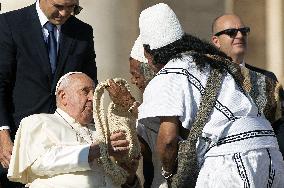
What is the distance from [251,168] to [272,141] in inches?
8.3

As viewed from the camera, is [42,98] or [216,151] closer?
[216,151]

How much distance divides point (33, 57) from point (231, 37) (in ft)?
5.69

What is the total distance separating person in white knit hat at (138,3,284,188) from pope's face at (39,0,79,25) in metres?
1.19

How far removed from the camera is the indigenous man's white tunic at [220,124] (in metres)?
5.36

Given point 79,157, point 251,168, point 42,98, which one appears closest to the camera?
point 251,168

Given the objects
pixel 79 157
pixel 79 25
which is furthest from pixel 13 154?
pixel 79 25

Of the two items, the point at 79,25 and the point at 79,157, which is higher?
the point at 79,25

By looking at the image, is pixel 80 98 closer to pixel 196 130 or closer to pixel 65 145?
pixel 65 145

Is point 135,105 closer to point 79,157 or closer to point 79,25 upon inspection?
point 79,157

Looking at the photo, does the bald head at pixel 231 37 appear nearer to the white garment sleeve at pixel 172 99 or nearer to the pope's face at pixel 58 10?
the pope's face at pixel 58 10

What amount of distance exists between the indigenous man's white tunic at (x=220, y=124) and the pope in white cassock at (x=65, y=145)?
0.77 metres

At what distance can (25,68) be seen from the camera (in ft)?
22.0

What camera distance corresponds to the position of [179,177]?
5.49 metres

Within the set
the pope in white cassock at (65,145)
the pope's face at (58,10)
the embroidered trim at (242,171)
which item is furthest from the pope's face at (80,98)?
the embroidered trim at (242,171)
